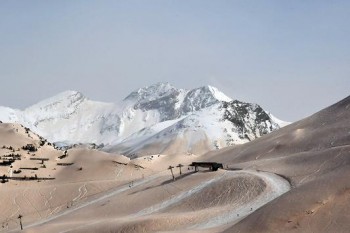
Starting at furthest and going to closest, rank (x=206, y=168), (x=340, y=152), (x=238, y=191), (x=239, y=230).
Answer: (x=206, y=168)
(x=340, y=152)
(x=238, y=191)
(x=239, y=230)

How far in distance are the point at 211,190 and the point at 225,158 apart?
64552 mm

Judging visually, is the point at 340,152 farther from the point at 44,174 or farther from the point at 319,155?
the point at 44,174

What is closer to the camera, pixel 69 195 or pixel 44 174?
pixel 69 195

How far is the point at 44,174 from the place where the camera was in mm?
157375

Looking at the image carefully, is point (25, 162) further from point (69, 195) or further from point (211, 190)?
point (211, 190)

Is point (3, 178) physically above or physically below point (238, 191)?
above

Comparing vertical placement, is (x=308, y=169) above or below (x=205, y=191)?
below

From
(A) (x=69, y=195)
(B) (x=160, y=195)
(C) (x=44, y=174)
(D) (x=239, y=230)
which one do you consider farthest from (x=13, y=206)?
(D) (x=239, y=230)

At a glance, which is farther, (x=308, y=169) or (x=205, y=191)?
(x=308, y=169)

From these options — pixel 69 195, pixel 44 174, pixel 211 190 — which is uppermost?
pixel 44 174

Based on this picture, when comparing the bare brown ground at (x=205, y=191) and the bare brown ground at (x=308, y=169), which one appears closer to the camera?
the bare brown ground at (x=308, y=169)

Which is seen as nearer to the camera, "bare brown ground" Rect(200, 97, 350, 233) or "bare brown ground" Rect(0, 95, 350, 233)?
"bare brown ground" Rect(200, 97, 350, 233)

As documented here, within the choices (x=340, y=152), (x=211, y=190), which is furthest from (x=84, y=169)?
(x=340, y=152)

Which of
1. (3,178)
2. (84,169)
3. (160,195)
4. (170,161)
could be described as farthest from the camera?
(170,161)
